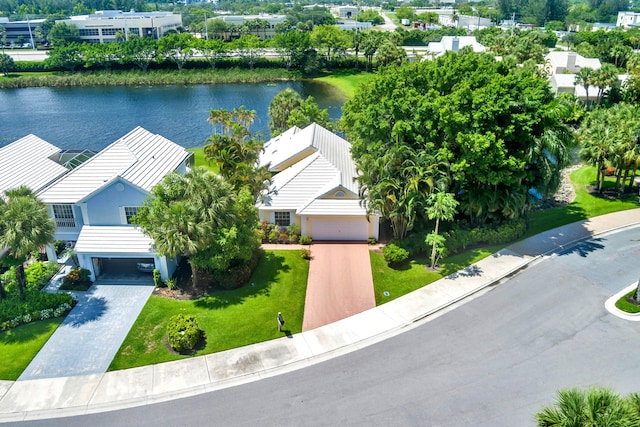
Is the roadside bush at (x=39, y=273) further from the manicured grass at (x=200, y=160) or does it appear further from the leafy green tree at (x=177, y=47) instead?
the leafy green tree at (x=177, y=47)

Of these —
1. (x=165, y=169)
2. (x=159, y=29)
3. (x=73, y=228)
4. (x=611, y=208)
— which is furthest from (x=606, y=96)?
(x=159, y=29)

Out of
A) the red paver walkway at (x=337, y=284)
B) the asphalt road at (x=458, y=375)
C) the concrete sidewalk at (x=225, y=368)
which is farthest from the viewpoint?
the red paver walkway at (x=337, y=284)

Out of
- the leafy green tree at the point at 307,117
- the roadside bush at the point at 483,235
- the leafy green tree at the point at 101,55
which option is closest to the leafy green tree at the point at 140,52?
the leafy green tree at the point at 101,55

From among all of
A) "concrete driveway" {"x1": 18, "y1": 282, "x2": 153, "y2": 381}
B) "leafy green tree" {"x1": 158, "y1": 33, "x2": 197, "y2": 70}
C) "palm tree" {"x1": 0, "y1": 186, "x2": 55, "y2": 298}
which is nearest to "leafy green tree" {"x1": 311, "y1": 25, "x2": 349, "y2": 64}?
"leafy green tree" {"x1": 158, "y1": 33, "x2": 197, "y2": 70}

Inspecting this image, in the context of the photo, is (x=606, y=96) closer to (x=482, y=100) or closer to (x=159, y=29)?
(x=482, y=100)

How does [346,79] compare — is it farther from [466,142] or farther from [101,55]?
[466,142]

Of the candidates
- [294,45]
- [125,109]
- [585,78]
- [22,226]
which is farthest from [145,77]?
[22,226]
